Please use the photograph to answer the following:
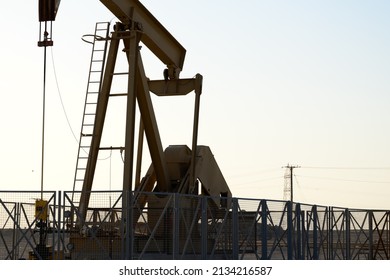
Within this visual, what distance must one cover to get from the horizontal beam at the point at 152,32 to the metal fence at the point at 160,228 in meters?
3.68

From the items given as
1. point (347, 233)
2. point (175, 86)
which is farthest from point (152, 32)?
point (347, 233)

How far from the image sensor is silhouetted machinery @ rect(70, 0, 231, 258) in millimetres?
21234

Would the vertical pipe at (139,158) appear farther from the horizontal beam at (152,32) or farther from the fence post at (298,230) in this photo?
the fence post at (298,230)

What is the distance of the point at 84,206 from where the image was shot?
19.3 meters

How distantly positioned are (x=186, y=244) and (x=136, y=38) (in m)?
4.90

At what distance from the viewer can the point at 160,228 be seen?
67.5ft

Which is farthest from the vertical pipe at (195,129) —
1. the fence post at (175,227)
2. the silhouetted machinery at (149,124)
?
the fence post at (175,227)

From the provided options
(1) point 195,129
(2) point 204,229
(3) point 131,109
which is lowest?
(2) point 204,229

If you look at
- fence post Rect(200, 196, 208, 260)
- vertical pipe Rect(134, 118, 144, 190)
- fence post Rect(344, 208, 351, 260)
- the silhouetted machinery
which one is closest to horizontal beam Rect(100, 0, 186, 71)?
the silhouetted machinery

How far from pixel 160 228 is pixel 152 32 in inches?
197

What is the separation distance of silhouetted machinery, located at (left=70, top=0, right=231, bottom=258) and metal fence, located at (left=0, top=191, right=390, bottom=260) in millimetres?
229

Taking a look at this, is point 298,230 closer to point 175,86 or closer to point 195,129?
point 195,129
